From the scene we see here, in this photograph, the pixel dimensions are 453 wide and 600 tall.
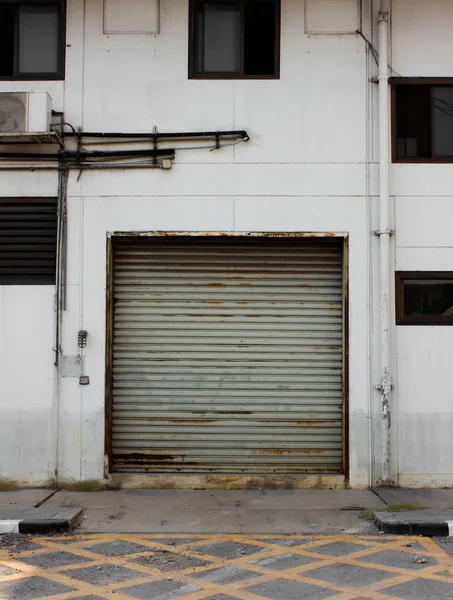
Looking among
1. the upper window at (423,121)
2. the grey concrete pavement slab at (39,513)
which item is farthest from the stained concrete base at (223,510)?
the upper window at (423,121)

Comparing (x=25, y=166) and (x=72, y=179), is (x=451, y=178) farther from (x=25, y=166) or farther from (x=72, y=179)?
(x=25, y=166)

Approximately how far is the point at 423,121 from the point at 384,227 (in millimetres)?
1654

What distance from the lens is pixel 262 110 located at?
379 inches

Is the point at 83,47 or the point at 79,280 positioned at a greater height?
the point at 83,47

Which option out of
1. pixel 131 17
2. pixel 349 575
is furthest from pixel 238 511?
pixel 131 17

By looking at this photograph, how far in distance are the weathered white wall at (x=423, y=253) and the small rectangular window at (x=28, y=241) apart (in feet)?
15.4

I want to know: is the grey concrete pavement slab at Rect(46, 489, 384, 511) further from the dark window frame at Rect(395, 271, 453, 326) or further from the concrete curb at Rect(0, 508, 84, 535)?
the dark window frame at Rect(395, 271, 453, 326)

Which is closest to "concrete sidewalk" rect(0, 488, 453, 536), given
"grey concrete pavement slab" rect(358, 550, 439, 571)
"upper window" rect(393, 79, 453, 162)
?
"grey concrete pavement slab" rect(358, 550, 439, 571)

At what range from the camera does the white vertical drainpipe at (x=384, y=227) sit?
9.28m

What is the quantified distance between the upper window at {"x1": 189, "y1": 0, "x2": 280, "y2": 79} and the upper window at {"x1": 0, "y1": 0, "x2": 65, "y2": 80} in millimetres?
1907

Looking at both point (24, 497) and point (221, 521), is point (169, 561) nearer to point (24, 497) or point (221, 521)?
point (221, 521)

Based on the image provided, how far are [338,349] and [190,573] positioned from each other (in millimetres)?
4275

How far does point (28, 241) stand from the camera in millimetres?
9656

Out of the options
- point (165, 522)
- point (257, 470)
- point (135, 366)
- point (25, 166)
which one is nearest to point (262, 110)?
point (25, 166)
